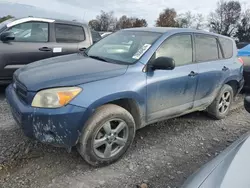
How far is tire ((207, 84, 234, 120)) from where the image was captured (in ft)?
15.5

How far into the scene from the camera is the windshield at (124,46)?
3517 millimetres

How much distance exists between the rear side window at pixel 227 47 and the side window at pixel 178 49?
3.30 ft

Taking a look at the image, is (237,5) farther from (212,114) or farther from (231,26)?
(212,114)

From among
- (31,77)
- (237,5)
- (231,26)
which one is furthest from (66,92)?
(237,5)

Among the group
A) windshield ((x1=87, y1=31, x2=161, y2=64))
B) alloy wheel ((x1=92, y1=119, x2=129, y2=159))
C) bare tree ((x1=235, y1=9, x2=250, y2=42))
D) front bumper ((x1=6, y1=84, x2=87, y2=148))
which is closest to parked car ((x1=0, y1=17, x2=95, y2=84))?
windshield ((x1=87, y1=31, x2=161, y2=64))

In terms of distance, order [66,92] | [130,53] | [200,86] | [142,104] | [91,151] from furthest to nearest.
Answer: [200,86] → [130,53] → [142,104] → [91,151] → [66,92]

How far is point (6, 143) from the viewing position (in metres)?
3.47

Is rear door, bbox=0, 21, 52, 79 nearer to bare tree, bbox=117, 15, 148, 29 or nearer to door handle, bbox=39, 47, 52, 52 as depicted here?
door handle, bbox=39, 47, 52, 52

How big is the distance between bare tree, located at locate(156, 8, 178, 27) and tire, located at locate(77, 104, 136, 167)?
49.4 meters

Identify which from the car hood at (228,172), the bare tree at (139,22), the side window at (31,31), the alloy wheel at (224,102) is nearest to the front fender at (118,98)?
the car hood at (228,172)

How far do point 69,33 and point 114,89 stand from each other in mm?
3699

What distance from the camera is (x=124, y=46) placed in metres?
3.80

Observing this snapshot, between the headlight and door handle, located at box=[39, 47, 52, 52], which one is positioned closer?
the headlight

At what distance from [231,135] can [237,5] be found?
152ft
